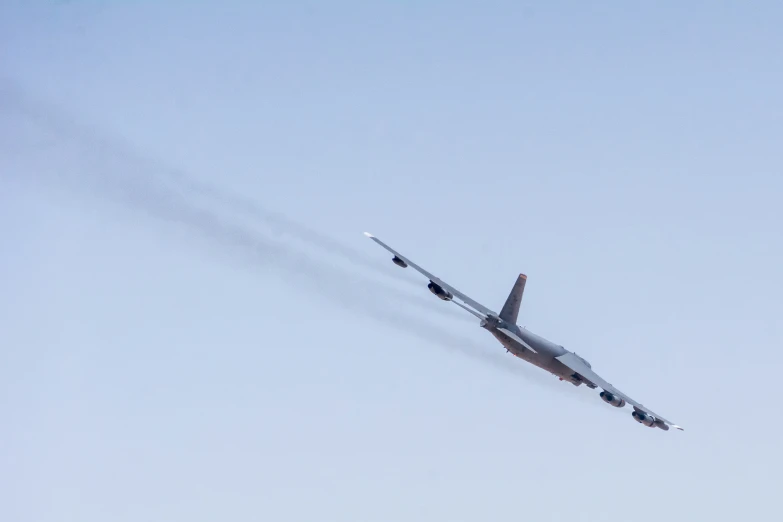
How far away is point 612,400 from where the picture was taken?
94.0 meters

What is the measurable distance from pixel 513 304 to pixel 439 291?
28.9ft

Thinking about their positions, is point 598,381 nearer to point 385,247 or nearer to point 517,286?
point 517,286

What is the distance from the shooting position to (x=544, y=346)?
93500mm

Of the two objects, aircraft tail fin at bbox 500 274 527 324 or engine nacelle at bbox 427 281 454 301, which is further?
aircraft tail fin at bbox 500 274 527 324

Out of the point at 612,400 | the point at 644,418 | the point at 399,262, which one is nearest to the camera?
the point at 399,262

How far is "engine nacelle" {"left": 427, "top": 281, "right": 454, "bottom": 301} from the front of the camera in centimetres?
8712

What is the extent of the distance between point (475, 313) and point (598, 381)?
9.54 metres

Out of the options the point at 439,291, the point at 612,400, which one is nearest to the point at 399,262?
the point at 439,291

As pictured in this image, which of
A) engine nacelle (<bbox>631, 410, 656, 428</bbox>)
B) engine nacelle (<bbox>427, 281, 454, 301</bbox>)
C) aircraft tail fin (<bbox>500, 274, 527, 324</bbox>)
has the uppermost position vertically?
aircraft tail fin (<bbox>500, 274, 527, 324</bbox>)

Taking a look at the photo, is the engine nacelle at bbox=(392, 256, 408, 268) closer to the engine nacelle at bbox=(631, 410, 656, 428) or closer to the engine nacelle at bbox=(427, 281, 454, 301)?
the engine nacelle at bbox=(427, 281, 454, 301)

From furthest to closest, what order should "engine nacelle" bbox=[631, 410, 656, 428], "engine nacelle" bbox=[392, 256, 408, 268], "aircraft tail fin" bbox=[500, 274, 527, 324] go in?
"engine nacelle" bbox=[631, 410, 656, 428]
"aircraft tail fin" bbox=[500, 274, 527, 324]
"engine nacelle" bbox=[392, 256, 408, 268]

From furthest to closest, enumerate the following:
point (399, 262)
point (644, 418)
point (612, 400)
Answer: point (644, 418), point (612, 400), point (399, 262)

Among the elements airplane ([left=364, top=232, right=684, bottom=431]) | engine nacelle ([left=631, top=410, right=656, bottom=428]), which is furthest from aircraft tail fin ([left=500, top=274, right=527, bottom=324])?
engine nacelle ([left=631, top=410, right=656, bottom=428])

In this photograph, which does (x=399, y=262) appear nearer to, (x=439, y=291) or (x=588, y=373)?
(x=439, y=291)
